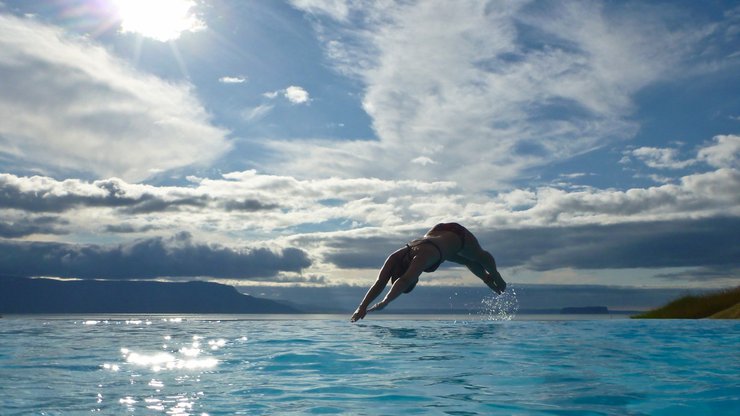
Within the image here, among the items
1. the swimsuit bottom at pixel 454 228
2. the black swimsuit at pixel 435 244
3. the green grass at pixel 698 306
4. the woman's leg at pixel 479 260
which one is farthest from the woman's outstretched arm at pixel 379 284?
the green grass at pixel 698 306

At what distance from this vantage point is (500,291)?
1936 cm

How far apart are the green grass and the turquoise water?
17772mm

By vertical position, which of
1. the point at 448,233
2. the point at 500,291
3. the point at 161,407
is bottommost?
the point at 161,407

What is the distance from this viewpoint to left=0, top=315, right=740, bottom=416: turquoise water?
6219 mm

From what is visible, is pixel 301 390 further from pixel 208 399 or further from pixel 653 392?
pixel 653 392

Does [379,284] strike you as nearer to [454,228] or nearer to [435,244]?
[435,244]

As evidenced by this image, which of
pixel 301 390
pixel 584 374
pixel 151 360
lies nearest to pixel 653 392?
pixel 584 374

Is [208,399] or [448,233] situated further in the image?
[448,233]

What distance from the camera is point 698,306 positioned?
29594 mm

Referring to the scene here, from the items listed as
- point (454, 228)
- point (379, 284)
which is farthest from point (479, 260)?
point (379, 284)

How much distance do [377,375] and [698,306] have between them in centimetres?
2779

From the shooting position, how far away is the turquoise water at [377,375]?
622cm

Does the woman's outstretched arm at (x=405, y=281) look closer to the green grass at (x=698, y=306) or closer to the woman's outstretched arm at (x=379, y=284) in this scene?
the woman's outstretched arm at (x=379, y=284)

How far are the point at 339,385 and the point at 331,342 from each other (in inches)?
204
